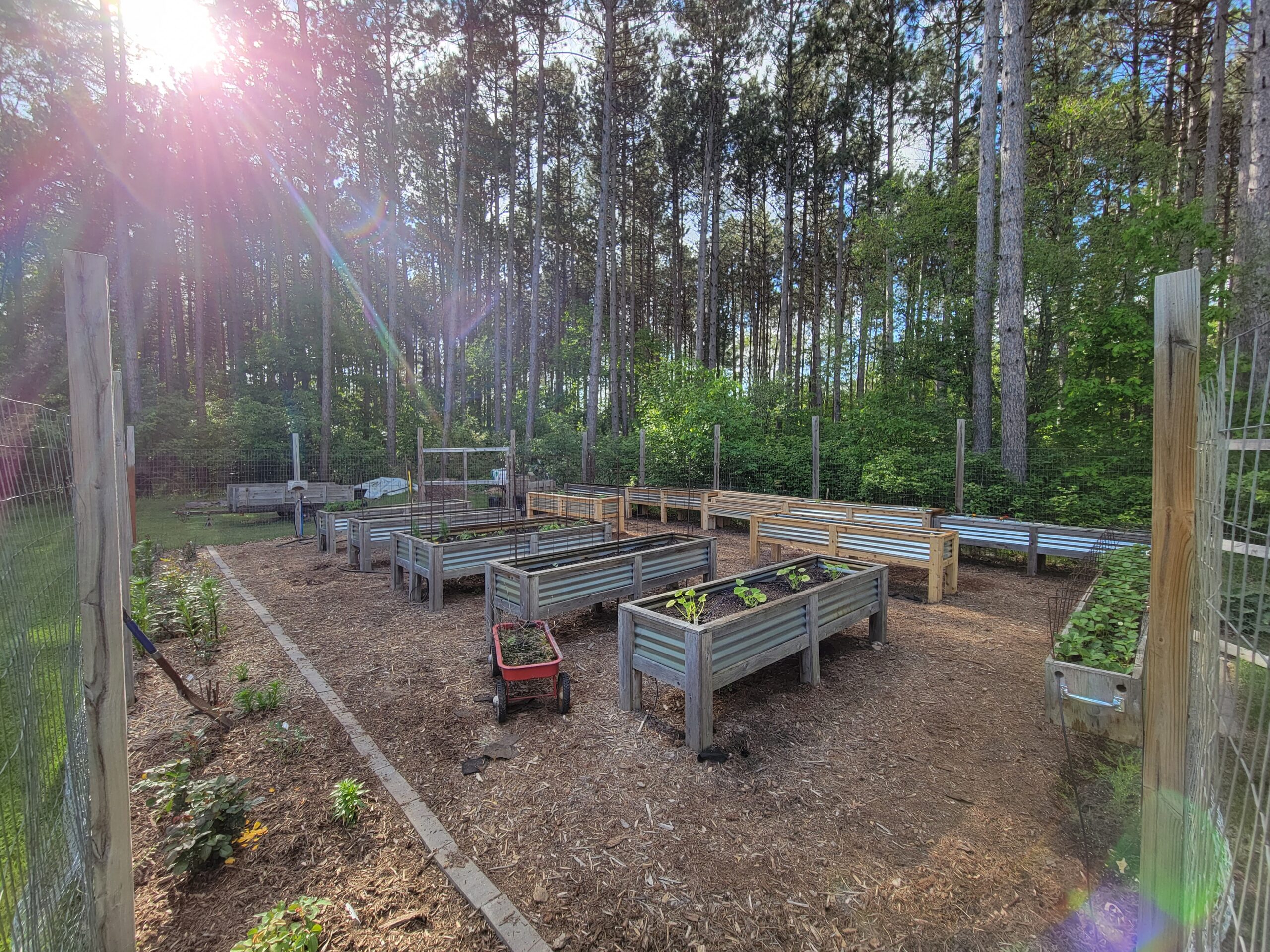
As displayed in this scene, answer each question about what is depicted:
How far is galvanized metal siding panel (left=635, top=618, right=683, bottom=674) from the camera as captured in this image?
319cm

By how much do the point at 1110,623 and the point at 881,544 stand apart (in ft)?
10.2

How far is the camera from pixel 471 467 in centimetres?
2097

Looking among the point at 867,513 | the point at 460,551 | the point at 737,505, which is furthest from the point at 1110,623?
the point at 737,505

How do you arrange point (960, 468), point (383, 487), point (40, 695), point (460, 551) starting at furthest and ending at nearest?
point (383, 487) → point (960, 468) → point (460, 551) → point (40, 695)

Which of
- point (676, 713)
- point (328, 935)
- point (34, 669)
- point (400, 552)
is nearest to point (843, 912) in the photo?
point (676, 713)

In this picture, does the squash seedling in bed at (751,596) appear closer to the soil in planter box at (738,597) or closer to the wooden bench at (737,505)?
the soil in planter box at (738,597)

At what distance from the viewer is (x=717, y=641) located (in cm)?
315

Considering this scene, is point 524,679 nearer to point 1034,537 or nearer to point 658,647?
point 658,647

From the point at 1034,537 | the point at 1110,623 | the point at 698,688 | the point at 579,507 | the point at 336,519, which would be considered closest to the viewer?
the point at 698,688

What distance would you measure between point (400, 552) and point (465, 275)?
2717 cm

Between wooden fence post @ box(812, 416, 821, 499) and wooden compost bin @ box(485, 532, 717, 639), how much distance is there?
482 cm

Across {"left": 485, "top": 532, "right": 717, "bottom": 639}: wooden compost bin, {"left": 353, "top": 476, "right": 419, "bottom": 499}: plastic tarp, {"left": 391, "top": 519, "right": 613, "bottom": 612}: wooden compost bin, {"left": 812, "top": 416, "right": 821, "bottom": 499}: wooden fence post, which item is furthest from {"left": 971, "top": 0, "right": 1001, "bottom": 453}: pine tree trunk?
{"left": 353, "top": 476, "right": 419, "bottom": 499}: plastic tarp

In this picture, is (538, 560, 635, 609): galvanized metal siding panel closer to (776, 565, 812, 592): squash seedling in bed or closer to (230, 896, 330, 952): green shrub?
(776, 565, 812, 592): squash seedling in bed

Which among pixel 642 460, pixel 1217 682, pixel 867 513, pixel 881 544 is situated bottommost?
pixel 881 544
